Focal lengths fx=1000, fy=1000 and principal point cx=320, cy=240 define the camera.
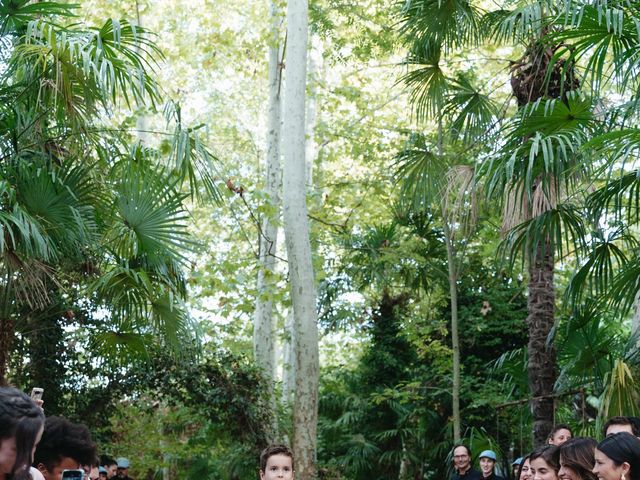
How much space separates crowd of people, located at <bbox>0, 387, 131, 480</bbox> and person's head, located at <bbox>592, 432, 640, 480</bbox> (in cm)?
259

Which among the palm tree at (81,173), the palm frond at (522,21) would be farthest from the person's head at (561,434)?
the palm tree at (81,173)

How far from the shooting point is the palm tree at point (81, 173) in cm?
983

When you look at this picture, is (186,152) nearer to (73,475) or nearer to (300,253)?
(300,253)

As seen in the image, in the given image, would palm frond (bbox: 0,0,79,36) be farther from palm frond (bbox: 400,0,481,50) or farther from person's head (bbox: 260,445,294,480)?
person's head (bbox: 260,445,294,480)

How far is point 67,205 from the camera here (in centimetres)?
1013

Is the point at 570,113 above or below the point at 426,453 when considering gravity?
above

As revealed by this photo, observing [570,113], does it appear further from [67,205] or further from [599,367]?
[67,205]

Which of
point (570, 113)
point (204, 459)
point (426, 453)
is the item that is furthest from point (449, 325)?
point (570, 113)

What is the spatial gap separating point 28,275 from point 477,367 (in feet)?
37.4

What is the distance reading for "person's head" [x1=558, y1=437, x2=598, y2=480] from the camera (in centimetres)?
589

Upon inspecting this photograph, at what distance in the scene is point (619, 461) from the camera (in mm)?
5180

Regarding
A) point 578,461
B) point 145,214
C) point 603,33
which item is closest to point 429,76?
point 145,214

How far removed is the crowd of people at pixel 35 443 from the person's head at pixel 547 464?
3.14 metres

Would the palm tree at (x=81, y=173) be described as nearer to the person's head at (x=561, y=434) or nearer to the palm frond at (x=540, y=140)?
the palm frond at (x=540, y=140)
